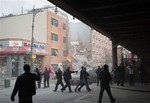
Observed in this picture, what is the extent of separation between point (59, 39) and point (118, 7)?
3872 cm

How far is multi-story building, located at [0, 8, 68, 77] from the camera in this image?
38.9 metres

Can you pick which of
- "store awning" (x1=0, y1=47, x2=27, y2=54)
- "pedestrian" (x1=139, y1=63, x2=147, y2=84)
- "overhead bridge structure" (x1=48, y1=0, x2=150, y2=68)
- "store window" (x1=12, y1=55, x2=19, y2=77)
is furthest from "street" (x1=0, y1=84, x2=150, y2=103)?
"store window" (x1=12, y1=55, x2=19, y2=77)

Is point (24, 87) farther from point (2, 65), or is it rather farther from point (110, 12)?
point (2, 65)

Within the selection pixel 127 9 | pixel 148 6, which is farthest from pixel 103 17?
pixel 148 6

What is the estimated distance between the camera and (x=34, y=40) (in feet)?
141

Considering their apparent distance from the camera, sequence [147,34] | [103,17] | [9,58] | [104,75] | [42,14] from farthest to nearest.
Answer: [42,14] → [9,58] → [147,34] → [103,17] → [104,75]

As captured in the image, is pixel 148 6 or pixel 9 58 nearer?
pixel 148 6

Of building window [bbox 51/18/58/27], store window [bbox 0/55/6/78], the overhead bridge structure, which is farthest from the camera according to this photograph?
building window [bbox 51/18/58/27]

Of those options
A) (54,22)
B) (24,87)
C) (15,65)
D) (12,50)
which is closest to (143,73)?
(24,87)

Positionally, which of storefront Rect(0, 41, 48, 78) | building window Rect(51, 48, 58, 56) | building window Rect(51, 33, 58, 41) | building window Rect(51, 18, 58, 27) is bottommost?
storefront Rect(0, 41, 48, 78)

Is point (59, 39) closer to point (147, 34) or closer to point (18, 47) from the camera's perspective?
point (18, 47)

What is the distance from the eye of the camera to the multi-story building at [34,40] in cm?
3894

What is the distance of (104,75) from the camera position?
12.0 metres

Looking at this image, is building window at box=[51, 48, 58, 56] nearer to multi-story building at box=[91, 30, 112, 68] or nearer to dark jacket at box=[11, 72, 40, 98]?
multi-story building at box=[91, 30, 112, 68]
